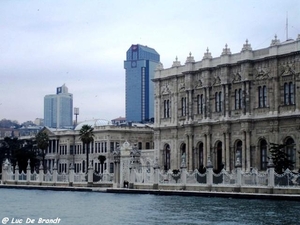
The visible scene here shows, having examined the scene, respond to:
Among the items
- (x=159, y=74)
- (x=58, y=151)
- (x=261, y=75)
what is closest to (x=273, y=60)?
(x=261, y=75)

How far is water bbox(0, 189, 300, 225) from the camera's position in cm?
2630

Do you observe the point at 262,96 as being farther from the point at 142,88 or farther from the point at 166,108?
the point at 142,88

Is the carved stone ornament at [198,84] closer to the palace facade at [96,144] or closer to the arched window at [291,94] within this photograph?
the arched window at [291,94]

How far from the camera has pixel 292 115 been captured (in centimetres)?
5078

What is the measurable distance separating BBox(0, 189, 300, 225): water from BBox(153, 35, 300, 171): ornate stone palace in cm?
1319

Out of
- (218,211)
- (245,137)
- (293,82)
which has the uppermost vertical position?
(293,82)

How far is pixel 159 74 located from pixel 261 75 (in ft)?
44.8

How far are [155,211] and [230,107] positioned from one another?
2713 cm

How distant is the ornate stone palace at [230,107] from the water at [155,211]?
13.2 meters

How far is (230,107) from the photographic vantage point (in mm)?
56219

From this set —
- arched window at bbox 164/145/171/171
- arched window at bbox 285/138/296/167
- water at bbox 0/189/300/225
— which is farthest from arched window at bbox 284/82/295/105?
water at bbox 0/189/300/225

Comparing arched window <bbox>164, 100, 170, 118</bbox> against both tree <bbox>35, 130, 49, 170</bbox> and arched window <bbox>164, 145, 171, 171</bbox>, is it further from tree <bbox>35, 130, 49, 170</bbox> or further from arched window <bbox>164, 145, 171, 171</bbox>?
tree <bbox>35, 130, 49, 170</bbox>

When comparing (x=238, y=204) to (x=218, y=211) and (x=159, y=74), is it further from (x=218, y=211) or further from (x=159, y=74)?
(x=159, y=74)

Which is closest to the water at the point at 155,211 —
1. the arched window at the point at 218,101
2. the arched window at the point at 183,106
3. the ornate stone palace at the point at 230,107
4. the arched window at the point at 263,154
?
the ornate stone palace at the point at 230,107
